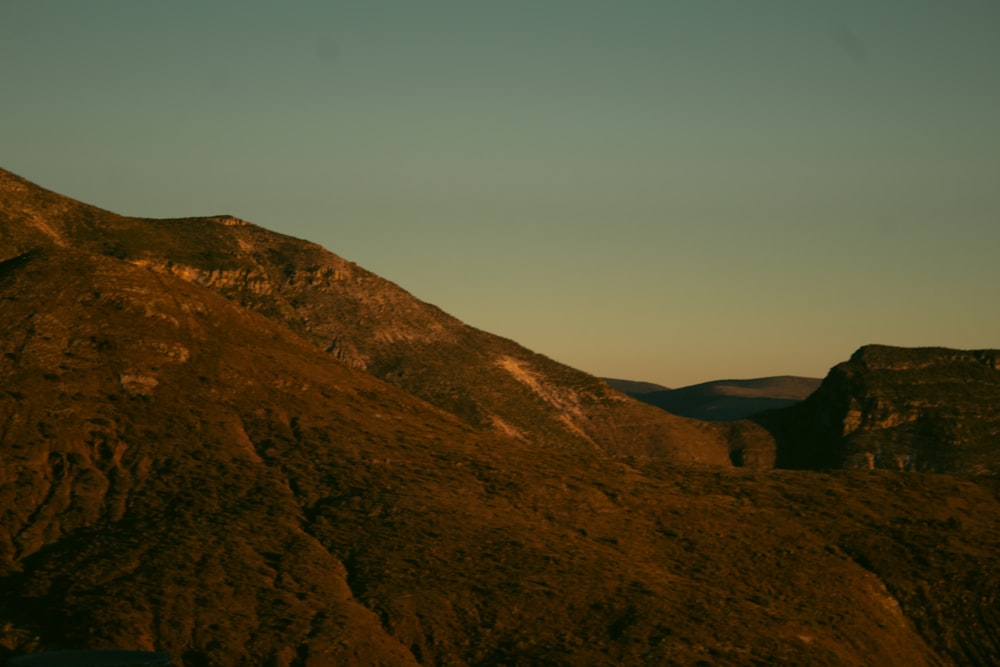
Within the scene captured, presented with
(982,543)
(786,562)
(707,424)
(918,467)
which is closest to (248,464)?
(786,562)

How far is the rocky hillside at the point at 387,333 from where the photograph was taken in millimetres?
126562

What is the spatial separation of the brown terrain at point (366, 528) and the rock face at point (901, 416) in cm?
5308

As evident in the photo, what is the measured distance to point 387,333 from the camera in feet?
477

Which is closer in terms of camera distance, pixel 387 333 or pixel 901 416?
pixel 901 416

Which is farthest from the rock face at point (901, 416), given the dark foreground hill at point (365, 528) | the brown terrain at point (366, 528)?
the dark foreground hill at point (365, 528)

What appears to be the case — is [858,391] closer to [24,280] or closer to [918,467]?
[918,467]

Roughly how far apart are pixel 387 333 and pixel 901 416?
173ft

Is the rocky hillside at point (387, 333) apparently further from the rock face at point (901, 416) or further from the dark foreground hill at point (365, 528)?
the dark foreground hill at point (365, 528)

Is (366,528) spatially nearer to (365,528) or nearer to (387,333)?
(365,528)

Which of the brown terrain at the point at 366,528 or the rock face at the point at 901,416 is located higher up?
the rock face at the point at 901,416

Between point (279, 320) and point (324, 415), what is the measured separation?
6372cm

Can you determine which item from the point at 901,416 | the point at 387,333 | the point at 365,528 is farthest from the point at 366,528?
the point at 901,416

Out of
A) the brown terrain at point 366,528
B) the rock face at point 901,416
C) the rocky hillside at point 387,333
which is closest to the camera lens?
the brown terrain at point 366,528

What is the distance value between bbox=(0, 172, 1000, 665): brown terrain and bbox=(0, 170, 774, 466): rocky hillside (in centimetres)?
4301
